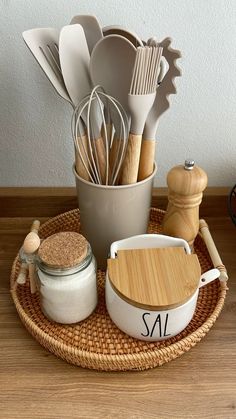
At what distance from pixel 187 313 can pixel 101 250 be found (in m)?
0.17

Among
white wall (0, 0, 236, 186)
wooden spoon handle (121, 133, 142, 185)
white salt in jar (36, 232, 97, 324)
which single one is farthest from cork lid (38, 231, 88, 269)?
white wall (0, 0, 236, 186)

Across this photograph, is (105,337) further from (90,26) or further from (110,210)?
(90,26)

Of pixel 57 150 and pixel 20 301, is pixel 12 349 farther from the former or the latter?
pixel 57 150

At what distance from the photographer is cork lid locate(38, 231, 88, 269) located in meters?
0.51

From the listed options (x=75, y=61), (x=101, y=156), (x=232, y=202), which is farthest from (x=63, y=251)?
(x=232, y=202)

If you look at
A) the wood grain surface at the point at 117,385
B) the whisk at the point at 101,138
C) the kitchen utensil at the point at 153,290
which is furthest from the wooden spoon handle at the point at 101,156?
the wood grain surface at the point at 117,385

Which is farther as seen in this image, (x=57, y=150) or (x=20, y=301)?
(x=57, y=150)

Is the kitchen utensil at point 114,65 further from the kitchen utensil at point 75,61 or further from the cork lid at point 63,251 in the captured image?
→ the cork lid at point 63,251

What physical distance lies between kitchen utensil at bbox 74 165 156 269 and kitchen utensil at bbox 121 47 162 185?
0.12 feet

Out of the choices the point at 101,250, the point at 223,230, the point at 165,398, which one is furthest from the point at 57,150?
the point at 165,398

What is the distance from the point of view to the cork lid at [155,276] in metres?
0.50

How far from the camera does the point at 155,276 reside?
0.53m

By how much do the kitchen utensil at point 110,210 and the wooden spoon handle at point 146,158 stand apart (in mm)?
10

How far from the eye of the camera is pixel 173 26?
0.62 m
